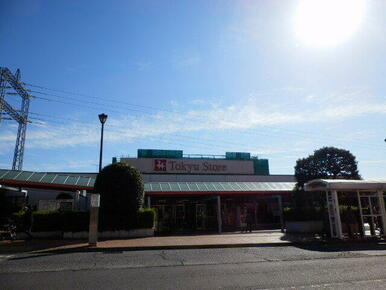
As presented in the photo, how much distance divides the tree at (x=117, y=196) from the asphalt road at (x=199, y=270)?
5.61 metres

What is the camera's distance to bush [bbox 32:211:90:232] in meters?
15.8

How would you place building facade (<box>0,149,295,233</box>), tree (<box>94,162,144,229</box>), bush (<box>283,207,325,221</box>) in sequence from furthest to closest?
building facade (<box>0,149,295,233</box>), bush (<box>283,207,325,221</box>), tree (<box>94,162,144,229</box>)

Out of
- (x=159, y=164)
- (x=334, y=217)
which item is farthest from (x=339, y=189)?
(x=159, y=164)

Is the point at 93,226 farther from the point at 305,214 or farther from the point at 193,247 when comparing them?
the point at 305,214

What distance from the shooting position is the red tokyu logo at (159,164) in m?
33.9

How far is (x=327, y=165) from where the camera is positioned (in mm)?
25375

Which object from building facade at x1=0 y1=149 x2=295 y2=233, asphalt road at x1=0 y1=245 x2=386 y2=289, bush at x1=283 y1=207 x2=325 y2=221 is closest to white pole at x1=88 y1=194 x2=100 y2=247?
asphalt road at x1=0 y1=245 x2=386 y2=289

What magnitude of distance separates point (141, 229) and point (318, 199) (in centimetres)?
1419

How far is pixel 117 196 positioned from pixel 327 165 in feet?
61.3

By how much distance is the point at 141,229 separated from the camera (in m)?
16.8

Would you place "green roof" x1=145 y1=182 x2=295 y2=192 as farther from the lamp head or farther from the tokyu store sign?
the tokyu store sign

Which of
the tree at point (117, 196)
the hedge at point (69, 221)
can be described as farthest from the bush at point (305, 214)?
the tree at point (117, 196)

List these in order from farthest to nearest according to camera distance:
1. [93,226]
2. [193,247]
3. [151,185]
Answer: [151,185]
[93,226]
[193,247]

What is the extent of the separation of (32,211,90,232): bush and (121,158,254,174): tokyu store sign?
1655 centimetres
